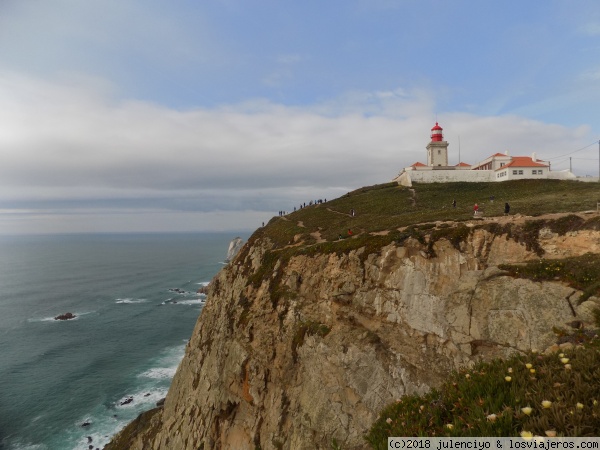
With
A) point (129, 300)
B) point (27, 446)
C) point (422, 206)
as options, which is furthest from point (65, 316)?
point (422, 206)

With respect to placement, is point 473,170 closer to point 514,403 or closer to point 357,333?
point 357,333

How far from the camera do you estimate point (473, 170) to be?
2397 inches

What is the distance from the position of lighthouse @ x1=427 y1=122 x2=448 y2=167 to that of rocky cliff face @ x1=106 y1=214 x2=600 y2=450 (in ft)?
151

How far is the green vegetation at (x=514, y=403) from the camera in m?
4.52

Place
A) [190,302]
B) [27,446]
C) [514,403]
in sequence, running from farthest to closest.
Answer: [190,302]
[27,446]
[514,403]

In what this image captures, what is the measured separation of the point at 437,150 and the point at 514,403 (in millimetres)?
69428

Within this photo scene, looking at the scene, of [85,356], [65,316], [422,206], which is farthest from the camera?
[65,316]

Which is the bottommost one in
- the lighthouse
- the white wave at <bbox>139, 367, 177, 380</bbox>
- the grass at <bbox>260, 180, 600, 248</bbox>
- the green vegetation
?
the white wave at <bbox>139, 367, 177, 380</bbox>

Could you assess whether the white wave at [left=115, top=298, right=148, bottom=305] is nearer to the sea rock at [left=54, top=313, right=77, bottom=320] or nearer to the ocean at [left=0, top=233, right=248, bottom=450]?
the ocean at [left=0, top=233, right=248, bottom=450]

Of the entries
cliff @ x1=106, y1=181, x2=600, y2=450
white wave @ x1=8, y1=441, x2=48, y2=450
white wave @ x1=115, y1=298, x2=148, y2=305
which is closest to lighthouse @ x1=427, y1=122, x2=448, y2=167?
cliff @ x1=106, y1=181, x2=600, y2=450

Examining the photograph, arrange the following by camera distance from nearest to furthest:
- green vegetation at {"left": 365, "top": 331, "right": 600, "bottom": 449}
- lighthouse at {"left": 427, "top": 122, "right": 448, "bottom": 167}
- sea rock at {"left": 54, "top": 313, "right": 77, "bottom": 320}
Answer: green vegetation at {"left": 365, "top": 331, "right": 600, "bottom": 449} → lighthouse at {"left": 427, "top": 122, "right": 448, "bottom": 167} → sea rock at {"left": 54, "top": 313, "right": 77, "bottom": 320}

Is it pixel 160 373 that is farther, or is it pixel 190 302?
pixel 190 302

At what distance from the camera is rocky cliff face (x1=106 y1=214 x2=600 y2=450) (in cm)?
2105

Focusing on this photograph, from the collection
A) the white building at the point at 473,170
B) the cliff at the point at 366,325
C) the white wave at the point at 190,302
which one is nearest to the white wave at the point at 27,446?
the cliff at the point at 366,325
